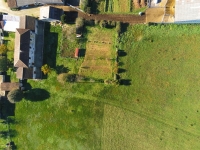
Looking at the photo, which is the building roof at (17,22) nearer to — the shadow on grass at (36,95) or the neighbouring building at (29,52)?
the neighbouring building at (29,52)

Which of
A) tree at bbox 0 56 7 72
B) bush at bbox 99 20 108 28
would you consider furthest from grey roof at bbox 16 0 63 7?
tree at bbox 0 56 7 72

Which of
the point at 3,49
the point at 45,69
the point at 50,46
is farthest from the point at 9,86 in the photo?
the point at 50,46

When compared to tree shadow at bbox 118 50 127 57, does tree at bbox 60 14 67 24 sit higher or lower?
higher

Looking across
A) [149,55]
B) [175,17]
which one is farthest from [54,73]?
[175,17]

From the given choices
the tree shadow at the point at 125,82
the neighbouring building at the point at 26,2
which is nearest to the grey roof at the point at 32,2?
the neighbouring building at the point at 26,2

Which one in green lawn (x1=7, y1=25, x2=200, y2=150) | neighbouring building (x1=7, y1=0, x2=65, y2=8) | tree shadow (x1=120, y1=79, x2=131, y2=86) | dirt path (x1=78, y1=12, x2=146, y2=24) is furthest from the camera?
neighbouring building (x1=7, y1=0, x2=65, y2=8)

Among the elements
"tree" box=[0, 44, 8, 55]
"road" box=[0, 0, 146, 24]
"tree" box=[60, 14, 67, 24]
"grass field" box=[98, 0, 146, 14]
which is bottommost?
"tree" box=[0, 44, 8, 55]

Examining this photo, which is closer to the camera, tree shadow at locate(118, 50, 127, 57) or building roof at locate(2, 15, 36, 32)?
tree shadow at locate(118, 50, 127, 57)

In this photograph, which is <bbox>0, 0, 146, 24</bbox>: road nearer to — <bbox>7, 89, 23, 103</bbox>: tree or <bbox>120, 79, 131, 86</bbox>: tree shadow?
<bbox>120, 79, 131, 86</bbox>: tree shadow
